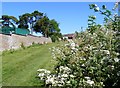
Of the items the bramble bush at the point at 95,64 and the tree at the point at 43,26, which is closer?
the bramble bush at the point at 95,64

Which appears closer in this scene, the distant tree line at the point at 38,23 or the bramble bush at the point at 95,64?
the bramble bush at the point at 95,64

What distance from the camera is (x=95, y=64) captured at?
4945 millimetres

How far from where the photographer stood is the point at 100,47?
5176 millimetres

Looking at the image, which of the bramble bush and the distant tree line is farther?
the distant tree line

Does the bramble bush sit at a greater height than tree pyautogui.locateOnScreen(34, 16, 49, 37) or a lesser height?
lesser

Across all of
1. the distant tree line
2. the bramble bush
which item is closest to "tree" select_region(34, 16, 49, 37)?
the distant tree line

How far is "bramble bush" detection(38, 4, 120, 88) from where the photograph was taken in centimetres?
471

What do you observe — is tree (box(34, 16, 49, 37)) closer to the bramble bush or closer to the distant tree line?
the distant tree line

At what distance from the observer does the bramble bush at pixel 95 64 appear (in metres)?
4.71

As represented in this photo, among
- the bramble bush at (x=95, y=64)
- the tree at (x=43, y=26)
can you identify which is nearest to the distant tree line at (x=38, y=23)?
the tree at (x=43, y=26)

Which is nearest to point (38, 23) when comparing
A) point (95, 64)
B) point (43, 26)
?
point (43, 26)

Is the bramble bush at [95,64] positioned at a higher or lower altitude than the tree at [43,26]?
lower

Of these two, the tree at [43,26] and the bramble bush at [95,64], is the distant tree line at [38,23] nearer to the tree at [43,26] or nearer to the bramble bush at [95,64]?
the tree at [43,26]

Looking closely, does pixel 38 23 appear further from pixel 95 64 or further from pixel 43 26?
pixel 95 64
